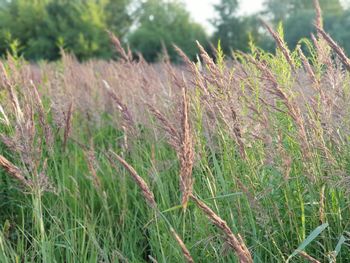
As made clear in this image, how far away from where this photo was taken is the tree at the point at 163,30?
27.0m

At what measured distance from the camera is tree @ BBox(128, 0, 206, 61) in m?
27.0

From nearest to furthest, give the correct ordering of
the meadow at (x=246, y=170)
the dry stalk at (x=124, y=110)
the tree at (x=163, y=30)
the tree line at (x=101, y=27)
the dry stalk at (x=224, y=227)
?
1. the dry stalk at (x=224, y=227)
2. the meadow at (x=246, y=170)
3. the dry stalk at (x=124, y=110)
4. the tree line at (x=101, y=27)
5. the tree at (x=163, y=30)

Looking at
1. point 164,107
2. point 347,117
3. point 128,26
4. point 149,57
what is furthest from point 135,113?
point 128,26

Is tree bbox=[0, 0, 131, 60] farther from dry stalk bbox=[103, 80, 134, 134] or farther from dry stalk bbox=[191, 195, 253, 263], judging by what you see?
dry stalk bbox=[191, 195, 253, 263]

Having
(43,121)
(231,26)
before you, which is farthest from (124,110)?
(231,26)

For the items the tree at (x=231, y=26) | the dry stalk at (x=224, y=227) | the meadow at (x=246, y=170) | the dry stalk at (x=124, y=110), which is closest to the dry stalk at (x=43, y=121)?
the meadow at (x=246, y=170)

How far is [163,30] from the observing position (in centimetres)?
2945

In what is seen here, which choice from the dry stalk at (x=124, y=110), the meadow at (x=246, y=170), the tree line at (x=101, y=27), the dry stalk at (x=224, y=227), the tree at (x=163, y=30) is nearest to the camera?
the dry stalk at (x=224, y=227)

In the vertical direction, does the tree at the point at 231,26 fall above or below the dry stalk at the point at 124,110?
above

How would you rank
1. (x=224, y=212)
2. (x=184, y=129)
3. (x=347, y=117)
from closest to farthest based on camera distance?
(x=184, y=129)
(x=347, y=117)
(x=224, y=212)

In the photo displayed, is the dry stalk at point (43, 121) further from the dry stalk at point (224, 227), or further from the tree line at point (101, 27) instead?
the tree line at point (101, 27)

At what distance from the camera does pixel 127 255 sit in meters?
1.80

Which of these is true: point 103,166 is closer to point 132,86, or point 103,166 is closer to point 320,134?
point 132,86

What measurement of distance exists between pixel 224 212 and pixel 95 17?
91.5ft
